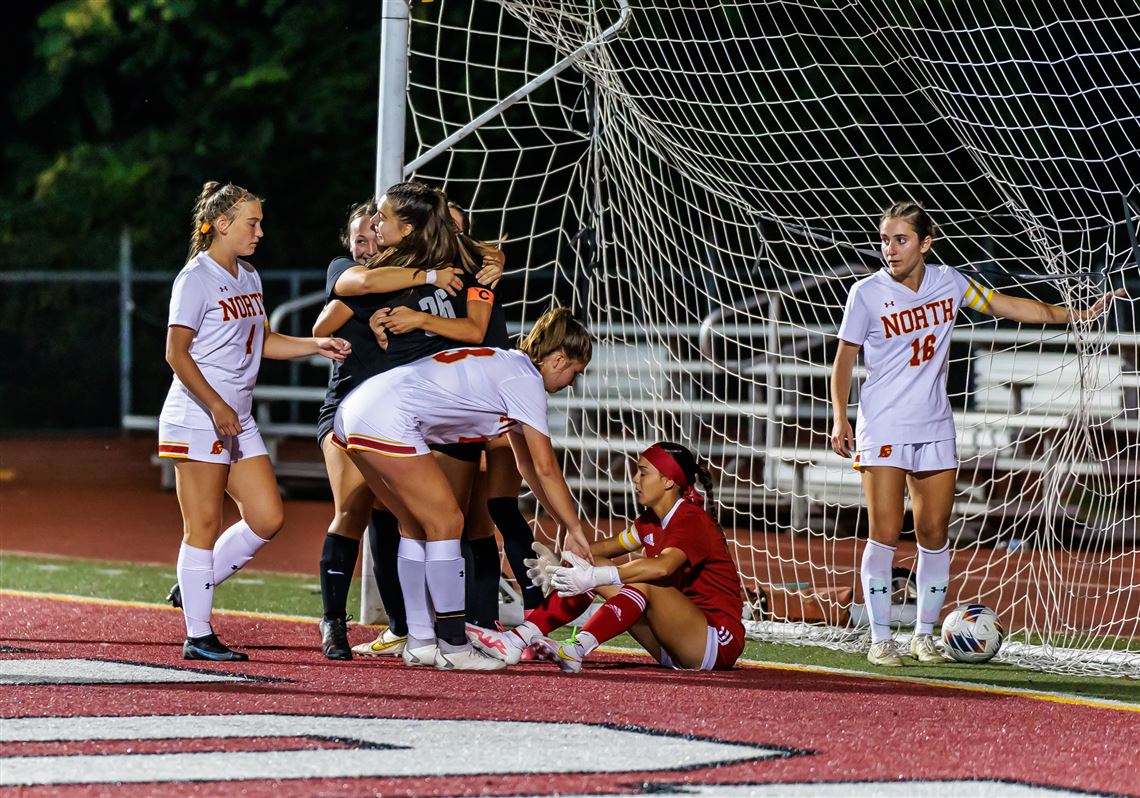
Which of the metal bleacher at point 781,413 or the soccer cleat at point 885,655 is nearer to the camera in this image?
the soccer cleat at point 885,655

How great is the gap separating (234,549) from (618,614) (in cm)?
162

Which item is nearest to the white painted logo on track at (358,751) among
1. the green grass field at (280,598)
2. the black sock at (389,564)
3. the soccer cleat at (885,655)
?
the black sock at (389,564)

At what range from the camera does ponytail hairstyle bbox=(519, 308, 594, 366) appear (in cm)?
661

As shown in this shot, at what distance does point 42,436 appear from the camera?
71.3ft

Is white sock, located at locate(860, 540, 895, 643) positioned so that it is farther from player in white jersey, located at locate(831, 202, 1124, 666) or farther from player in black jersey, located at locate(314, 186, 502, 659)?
player in black jersey, located at locate(314, 186, 502, 659)

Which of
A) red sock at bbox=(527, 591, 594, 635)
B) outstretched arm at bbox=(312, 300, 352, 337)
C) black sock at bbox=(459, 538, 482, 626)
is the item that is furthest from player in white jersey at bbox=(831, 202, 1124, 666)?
outstretched arm at bbox=(312, 300, 352, 337)

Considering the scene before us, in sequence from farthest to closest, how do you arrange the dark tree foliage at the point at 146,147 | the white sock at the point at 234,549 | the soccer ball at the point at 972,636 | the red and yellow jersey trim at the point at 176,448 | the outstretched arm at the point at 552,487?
the dark tree foliage at the point at 146,147
the soccer ball at the point at 972,636
the white sock at the point at 234,549
the red and yellow jersey trim at the point at 176,448
the outstretched arm at the point at 552,487

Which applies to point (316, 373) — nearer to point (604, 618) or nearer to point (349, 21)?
point (349, 21)

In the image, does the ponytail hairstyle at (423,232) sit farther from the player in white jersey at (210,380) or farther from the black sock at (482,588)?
the black sock at (482,588)

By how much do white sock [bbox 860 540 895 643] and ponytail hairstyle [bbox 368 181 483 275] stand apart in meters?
2.20

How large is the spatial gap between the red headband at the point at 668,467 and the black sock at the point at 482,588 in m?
0.79

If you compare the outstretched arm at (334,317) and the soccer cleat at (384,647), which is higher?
the outstretched arm at (334,317)

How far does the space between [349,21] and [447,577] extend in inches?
530

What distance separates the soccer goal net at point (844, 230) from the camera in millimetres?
7988
